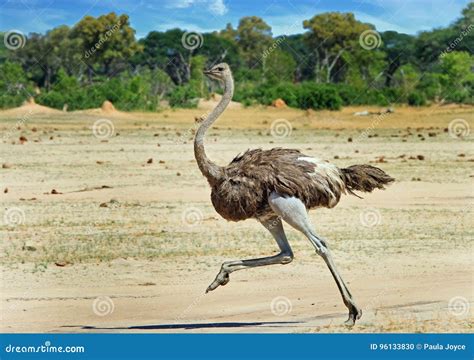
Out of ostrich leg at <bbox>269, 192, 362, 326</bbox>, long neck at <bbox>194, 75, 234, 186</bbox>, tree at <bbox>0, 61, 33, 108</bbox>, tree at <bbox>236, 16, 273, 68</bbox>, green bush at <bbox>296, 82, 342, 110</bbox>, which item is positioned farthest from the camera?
tree at <bbox>236, 16, 273, 68</bbox>

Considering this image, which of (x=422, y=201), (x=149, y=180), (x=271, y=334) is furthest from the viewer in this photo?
(x=149, y=180)

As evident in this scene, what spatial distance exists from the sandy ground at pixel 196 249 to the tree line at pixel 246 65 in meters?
15.5

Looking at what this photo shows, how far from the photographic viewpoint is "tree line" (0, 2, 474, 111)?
4031cm

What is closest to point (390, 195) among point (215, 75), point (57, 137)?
point (215, 75)

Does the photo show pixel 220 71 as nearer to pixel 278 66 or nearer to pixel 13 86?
pixel 13 86

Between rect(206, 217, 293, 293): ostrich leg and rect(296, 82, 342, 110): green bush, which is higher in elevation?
rect(296, 82, 342, 110): green bush

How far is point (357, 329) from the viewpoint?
830cm

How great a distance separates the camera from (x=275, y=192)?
8531mm

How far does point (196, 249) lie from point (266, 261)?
3.90 metres

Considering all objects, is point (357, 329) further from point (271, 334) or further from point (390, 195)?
point (390, 195)

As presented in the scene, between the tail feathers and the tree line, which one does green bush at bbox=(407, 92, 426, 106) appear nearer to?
the tree line

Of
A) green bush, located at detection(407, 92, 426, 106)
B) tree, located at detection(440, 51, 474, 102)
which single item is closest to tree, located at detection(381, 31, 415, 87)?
tree, located at detection(440, 51, 474, 102)

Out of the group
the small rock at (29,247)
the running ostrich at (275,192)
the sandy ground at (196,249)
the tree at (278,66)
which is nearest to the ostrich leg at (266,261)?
the running ostrich at (275,192)

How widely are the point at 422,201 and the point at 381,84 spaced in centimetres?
3159
